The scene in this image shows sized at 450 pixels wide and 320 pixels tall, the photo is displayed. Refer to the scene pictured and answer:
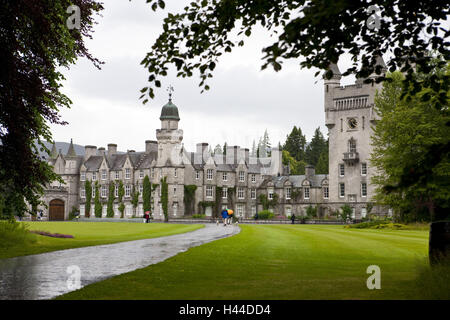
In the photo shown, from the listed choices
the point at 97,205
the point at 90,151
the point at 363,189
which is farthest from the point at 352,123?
the point at 90,151

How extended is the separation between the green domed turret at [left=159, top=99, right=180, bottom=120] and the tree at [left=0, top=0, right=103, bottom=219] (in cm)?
5653

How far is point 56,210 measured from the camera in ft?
287

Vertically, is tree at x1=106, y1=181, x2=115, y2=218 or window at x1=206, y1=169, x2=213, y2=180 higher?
window at x1=206, y1=169, x2=213, y2=180

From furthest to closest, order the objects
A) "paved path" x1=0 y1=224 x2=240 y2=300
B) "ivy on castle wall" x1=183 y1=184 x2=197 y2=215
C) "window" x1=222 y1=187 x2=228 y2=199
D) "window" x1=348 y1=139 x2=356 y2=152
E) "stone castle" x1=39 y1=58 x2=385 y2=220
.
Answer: "window" x1=222 y1=187 x2=228 y2=199, "ivy on castle wall" x1=183 y1=184 x2=197 y2=215, "window" x1=348 y1=139 x2=356 y2=152, "stone castle" x1=39 y1=58 x2=385 y2=220, "paved path" x1=0 y1=224 x2=240 y2=300

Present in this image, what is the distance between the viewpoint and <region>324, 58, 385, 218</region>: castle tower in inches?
2798

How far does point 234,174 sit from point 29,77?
6870 cm

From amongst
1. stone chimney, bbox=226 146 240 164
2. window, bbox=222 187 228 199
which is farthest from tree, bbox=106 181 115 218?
stone chimney, bbox=226 146 240 164

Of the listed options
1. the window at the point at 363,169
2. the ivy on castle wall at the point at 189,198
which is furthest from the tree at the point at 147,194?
the window at the point at 363,169

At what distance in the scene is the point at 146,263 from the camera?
13.5m

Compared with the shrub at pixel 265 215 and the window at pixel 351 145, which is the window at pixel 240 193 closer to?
the shrub at pixel 265 215

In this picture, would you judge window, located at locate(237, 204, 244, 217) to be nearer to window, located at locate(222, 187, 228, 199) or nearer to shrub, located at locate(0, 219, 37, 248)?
window, located at locate(222, 187, 228, 199)

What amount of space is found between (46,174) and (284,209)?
6607 centimetres

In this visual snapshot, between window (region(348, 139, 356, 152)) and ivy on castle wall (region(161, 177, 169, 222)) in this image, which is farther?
ivy on castle wall (region(161, 177, 169, 222))

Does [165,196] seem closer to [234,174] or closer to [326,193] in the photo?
[234,174]
